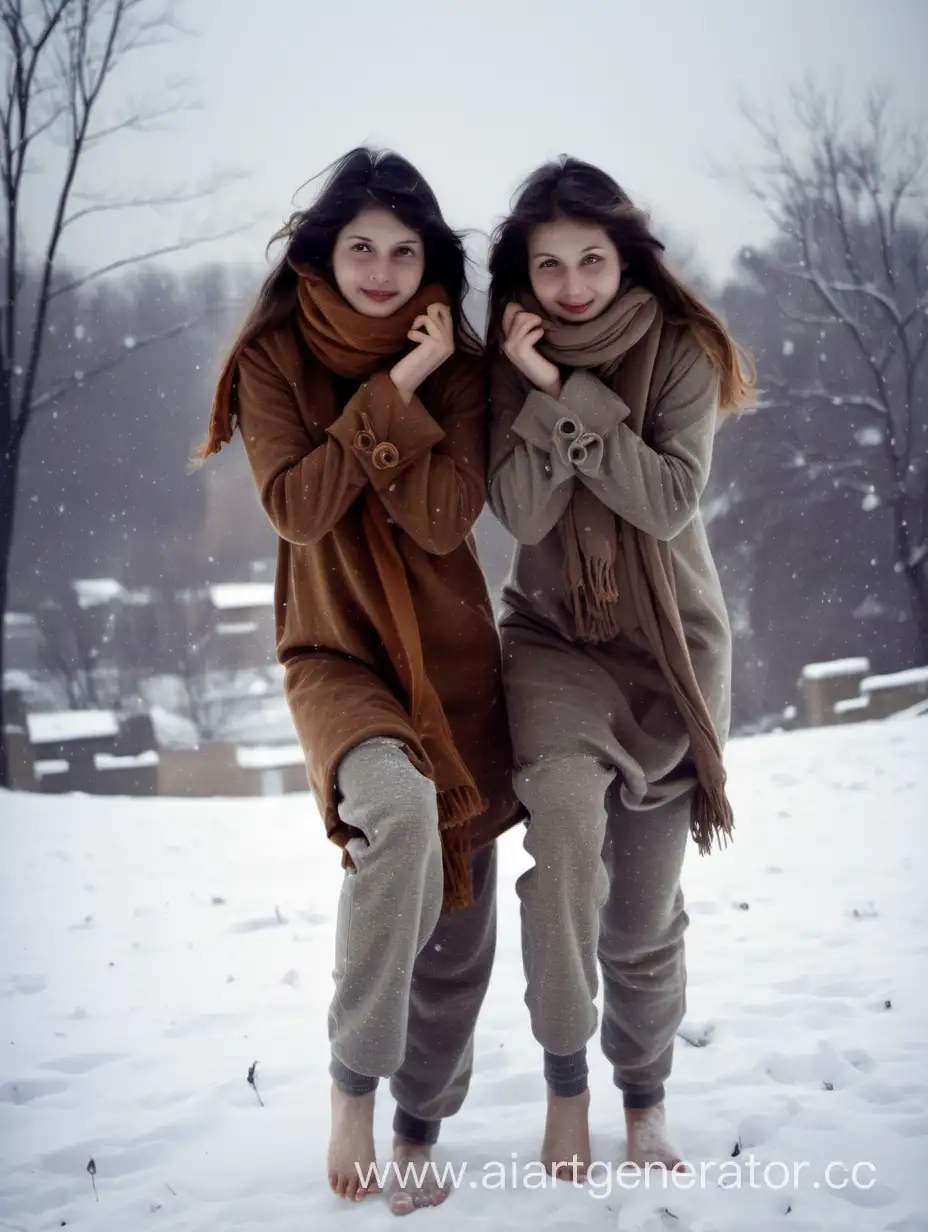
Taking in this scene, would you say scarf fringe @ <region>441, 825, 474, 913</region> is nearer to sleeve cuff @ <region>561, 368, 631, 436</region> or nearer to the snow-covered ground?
the snow-covered ground

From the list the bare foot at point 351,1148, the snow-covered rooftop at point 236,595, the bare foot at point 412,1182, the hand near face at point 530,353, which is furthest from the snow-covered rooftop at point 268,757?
the hand near face at point 530,353

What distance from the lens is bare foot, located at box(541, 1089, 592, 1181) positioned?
5.36ft

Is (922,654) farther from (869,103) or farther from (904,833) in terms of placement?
(904,833)

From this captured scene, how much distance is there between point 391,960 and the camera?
1423 millimetres

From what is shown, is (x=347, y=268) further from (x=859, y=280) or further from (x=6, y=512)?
(x=859, y=280)

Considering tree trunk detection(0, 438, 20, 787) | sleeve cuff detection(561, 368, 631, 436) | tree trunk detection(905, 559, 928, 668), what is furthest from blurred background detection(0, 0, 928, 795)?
sleeve cuff detection(561, 368, 631, 436)

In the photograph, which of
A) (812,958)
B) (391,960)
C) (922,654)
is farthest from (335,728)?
(922,654)

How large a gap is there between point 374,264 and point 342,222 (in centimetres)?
9

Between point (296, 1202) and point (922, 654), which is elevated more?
point (296, 1202)

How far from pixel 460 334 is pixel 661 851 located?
949 mm

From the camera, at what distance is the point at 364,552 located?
5.50 feet

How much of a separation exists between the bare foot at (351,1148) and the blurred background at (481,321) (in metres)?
7.05

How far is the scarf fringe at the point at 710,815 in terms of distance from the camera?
173cm

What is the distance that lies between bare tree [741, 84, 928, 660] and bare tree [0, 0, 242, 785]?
17.0 feet
